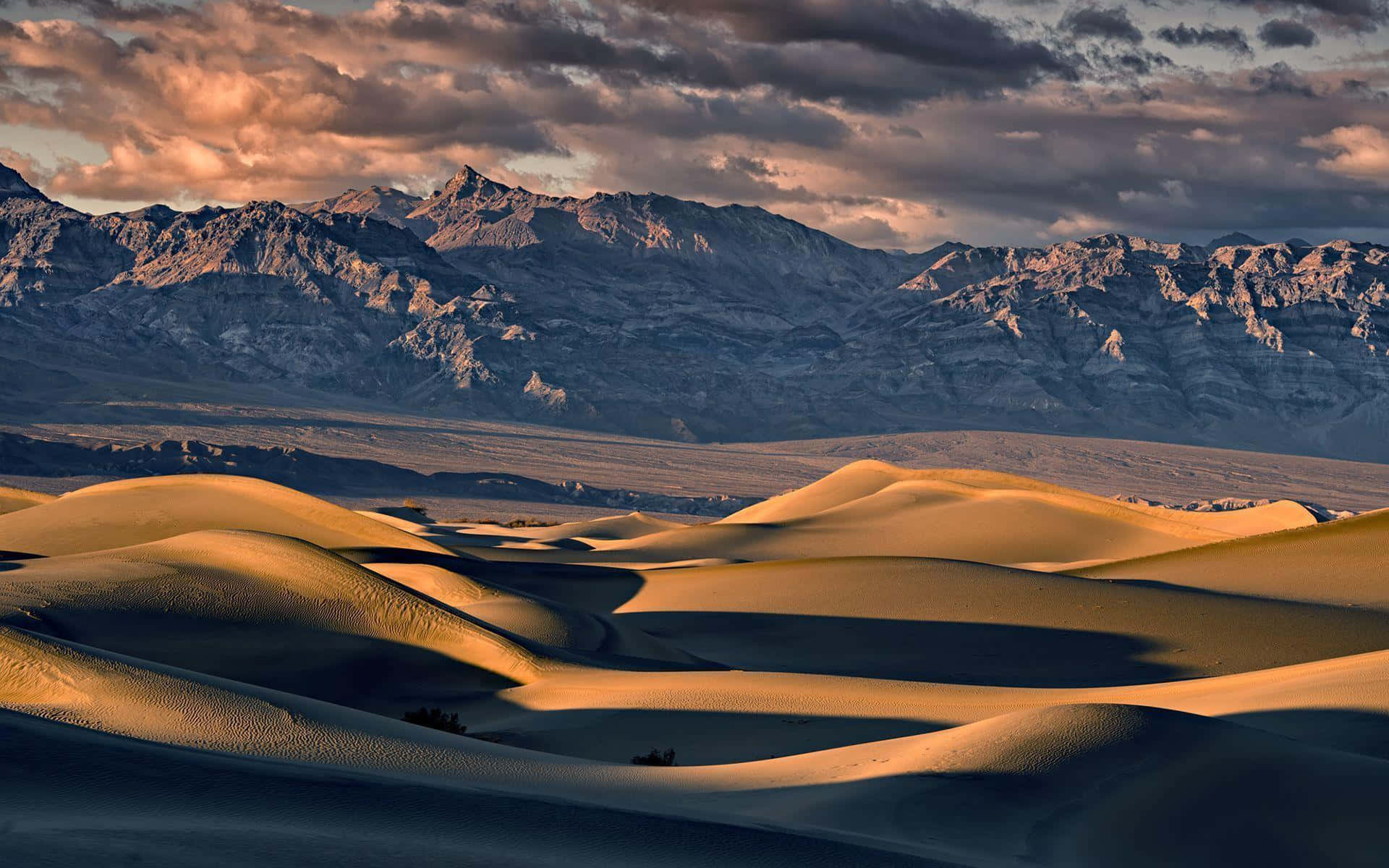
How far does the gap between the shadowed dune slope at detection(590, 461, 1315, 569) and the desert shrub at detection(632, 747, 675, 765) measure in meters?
34.9

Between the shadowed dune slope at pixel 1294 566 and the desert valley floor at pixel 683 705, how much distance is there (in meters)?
0.15

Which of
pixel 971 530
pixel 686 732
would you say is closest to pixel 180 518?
pixel 971 530

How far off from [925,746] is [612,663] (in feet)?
38.7

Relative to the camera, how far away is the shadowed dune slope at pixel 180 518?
46812 millimetres

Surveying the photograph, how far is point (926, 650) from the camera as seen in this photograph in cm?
3312

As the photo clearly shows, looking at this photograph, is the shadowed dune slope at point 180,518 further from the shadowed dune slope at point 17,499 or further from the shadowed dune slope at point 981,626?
the shadowed dune slope at point 981,626

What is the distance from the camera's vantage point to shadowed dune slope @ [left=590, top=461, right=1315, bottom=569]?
2311 inches

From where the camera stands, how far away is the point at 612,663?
26422mm

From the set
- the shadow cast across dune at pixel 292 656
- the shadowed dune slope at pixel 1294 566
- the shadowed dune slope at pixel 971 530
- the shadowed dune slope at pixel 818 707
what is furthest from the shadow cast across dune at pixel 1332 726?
the shadowed dune slope at pixel 971 530

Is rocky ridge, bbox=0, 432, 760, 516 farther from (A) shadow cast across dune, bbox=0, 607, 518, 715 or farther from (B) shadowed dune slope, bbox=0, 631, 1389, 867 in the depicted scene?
(B) shadowed dune slope, bbox=0, 631, 1389, 867

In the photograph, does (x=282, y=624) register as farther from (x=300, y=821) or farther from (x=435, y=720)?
(x=300, y=821)

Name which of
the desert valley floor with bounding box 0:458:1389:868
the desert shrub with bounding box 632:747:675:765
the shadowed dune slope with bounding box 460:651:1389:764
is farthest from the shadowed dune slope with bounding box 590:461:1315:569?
the desert shrub with bounding box 632:747:675:765

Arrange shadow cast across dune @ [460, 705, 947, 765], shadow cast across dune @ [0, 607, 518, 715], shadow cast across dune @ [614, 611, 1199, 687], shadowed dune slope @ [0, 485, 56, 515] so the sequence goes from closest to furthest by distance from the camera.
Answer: shadow cast across dune @ [460, 705, 947, 765] < shadow cast across dune @ [0, 607, 518, 715] < shadow cast across dune @ [614, 611, 1199, 687] < shadowed dune slope @ [0, 485, 56, 515]

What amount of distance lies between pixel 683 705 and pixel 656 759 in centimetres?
309
